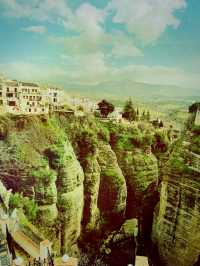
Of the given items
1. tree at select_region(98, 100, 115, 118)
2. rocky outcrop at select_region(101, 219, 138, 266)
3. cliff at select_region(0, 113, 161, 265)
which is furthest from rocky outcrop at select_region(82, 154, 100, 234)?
tree at select_region(98, 100, 115, 118)

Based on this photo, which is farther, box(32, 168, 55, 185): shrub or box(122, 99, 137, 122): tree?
box(32, 168, 55, 185): shrub

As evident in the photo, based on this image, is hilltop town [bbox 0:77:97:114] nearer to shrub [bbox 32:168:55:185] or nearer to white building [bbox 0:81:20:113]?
white building [bbox 0:81:20:113]

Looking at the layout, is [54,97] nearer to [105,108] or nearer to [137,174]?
[105,108]

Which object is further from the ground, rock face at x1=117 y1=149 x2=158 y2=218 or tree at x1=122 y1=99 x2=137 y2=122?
tree at x1=122 y1=99 x2=137 y2=122

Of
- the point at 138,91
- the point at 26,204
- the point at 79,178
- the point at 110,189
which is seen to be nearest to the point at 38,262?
the point at 26,204

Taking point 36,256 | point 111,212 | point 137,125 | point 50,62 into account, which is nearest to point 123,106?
point 137,125

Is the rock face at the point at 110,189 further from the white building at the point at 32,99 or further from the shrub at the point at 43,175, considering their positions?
the white building at the point at 32,99
